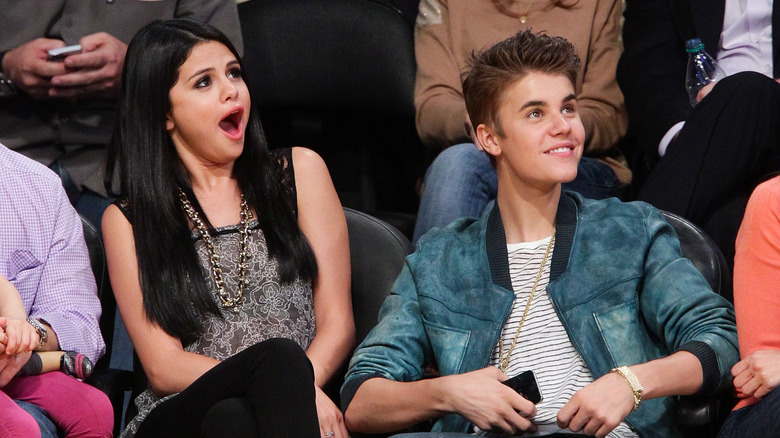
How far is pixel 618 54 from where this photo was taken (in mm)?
3418

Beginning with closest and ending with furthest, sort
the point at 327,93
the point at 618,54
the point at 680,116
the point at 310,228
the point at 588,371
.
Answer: the point at 588,371
the point at 310,228
the point at 680,116
the point at 618,54
the point at 327,93

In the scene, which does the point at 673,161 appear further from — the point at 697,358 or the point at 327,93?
the point at 327,93

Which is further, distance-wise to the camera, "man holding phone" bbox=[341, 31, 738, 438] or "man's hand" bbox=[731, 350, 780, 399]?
"man holding phone" bbox=[341, 31, 738, 438]

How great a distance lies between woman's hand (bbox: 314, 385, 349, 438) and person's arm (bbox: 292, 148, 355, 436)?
106 millimetres

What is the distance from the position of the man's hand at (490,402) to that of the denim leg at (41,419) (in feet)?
2.78

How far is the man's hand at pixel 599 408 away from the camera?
198 cm

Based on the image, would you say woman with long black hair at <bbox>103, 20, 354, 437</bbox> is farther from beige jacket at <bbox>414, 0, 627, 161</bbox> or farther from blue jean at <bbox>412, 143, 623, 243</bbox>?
beige jacket at <bbox>414, 0, 627, 161</bbox>

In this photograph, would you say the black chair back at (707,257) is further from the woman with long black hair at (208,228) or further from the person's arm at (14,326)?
the person's arm at (14,326)

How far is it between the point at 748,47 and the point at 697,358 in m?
1.60

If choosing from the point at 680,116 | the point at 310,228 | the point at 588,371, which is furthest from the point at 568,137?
the point at 680,116

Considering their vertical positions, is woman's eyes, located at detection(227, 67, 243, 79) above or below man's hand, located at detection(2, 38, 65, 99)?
above

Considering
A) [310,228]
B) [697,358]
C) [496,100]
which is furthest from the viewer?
[310,228]

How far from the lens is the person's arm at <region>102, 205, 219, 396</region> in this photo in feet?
8.16

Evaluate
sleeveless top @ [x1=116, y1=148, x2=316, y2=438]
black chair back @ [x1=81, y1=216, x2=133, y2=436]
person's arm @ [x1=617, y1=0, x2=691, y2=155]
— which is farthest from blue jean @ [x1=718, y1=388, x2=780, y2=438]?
black chair back @ [x1=81, y1=216, x2=133, y2=436]
